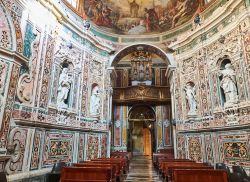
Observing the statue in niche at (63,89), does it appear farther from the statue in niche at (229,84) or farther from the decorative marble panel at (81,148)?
the statue in niche at (229,84)

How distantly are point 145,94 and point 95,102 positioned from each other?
7.45 m

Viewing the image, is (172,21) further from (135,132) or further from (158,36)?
(135,132)

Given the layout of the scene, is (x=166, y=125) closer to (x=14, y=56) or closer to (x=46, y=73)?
(x=46, y=73)

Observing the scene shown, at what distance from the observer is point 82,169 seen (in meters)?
4.61

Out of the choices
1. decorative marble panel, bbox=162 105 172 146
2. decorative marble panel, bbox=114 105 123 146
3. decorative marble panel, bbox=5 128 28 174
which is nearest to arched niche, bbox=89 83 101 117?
decorative marble panel, bbox=5 128 28 174

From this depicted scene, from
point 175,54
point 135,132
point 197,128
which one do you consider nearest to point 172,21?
point 175,54

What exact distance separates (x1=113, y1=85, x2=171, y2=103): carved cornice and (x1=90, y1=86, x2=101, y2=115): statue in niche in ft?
22.7

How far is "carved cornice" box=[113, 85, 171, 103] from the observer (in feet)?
56.3

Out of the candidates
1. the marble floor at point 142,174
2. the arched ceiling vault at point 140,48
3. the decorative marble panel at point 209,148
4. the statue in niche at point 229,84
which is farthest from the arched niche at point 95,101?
the statue in niche at point 229,84

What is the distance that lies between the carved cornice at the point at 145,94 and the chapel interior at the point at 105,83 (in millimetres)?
5339

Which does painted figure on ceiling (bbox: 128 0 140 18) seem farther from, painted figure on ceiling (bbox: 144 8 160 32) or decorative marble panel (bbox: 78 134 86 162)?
decorative marble panel (bbox: 78 134 86 162)

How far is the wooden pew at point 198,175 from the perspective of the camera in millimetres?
4215

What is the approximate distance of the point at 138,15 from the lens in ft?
41.7

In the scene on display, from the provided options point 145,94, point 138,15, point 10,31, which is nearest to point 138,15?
point 138,15
